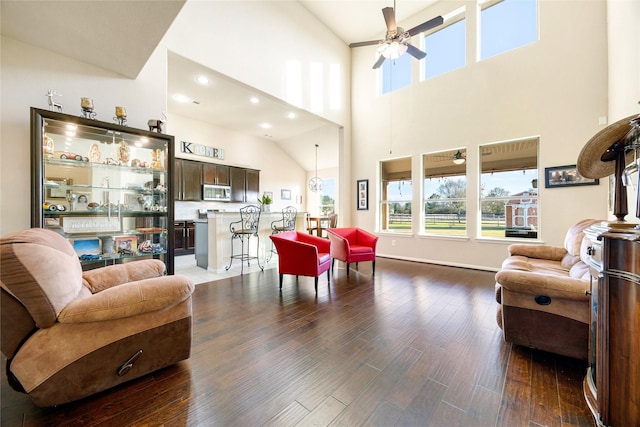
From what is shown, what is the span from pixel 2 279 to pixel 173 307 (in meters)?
0.81

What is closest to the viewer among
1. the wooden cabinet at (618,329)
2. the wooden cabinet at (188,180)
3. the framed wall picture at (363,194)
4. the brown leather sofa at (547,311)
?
the wooden cabinet at (618,329)

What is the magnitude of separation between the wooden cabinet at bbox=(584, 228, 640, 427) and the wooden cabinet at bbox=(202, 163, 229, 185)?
25.6 ft

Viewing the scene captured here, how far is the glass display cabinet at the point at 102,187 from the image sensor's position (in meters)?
2.37

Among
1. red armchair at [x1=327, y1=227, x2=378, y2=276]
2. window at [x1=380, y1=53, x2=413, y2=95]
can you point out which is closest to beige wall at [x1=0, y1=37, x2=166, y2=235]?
red armchair at [x1=327, y1=227, x2=378, y2=276]

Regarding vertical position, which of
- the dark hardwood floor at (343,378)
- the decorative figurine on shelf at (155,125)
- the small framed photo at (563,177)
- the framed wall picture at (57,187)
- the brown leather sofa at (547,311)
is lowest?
the dark hardwood floor at (343,378)

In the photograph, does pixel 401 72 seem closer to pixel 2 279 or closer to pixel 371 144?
pixel 371 144

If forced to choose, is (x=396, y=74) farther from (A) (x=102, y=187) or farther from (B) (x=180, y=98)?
(A) (x=102, y=187)

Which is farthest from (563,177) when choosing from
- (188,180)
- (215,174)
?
(188,180)

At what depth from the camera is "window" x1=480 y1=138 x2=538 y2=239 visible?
4.44 metres

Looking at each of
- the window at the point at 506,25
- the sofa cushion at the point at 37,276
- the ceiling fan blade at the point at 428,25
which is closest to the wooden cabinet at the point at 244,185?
the ceiling fan blade at the point at 428,25

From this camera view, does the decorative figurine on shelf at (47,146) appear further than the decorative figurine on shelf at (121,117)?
No

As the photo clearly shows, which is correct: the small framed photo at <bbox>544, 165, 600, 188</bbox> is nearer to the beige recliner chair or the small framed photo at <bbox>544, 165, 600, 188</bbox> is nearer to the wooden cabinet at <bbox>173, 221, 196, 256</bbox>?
the beige recliner chair

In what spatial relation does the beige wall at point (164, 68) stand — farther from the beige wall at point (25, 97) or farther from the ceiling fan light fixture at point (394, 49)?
the ceiling fan light fixture at point (394, 49)

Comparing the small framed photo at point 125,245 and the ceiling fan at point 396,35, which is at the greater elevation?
the ceiling fan at point 396,35
